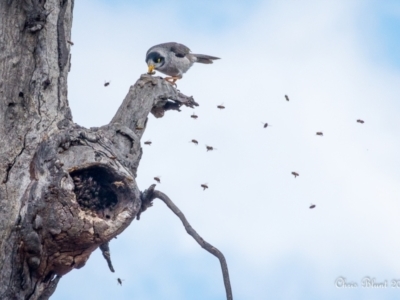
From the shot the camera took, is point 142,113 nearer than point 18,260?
No

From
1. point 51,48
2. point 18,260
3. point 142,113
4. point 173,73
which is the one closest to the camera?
point 18,260

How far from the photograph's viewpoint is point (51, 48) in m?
5.41

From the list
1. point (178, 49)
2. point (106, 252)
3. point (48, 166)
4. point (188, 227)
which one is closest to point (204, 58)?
point (178, 49)

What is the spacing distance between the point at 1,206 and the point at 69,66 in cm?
131

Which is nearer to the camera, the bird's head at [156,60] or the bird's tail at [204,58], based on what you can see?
the bird's head at [156,60]

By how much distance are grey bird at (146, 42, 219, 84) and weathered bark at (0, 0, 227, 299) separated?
4.86 meters

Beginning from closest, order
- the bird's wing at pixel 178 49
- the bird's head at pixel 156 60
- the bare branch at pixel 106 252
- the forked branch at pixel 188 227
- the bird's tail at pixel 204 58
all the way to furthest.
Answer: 1. the forked branch at pixel 188 227
2. the bare branch at pixel 106 252
3. the bird's head at pixel 156 60
4. the bird's wing at pixel 178 49
5. the bird's tail at pixel 204 58

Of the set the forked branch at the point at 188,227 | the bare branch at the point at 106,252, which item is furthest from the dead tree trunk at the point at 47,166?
the bare branch at the point at 106,252

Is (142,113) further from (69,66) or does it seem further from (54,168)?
(54,168)

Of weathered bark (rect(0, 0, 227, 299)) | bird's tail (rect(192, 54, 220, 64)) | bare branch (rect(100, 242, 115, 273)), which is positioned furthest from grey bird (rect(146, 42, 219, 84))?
bare branch (rect(100, 242, 115, 273))

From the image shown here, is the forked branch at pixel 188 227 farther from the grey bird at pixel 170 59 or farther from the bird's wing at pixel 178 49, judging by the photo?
the bird's wing at pixel 178 49

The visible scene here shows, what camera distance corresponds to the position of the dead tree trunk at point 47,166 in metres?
4.77

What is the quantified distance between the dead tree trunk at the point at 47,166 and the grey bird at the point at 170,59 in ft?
15.9

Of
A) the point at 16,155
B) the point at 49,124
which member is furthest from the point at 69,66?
the point at 16,155
